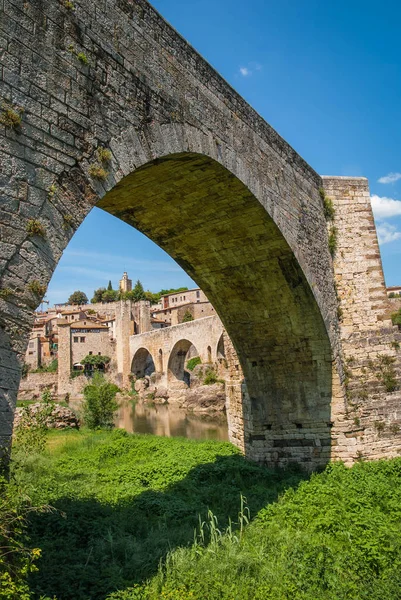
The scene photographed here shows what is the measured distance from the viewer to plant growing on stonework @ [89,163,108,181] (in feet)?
13.8

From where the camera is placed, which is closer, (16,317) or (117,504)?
(16,317)

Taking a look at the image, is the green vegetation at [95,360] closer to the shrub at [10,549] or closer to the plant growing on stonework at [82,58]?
the plant growing on stonework at [82,58]

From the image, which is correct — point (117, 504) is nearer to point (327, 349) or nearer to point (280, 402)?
point (280, 402)

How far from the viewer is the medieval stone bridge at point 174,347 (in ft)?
127

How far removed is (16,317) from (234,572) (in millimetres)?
3481

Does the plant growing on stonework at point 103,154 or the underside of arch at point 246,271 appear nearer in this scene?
the plant growing on stonework at point 103,154

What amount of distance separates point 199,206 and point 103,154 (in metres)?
3.37

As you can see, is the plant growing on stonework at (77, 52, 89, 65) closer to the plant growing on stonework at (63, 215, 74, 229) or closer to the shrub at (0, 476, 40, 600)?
the plant growing on stonework at (63, 215, 74, 229)

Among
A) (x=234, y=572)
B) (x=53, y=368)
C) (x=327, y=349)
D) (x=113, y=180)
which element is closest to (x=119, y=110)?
(x=113, y=180)

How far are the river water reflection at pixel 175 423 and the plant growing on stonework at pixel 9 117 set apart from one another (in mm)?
16979

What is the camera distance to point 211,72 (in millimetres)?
6664

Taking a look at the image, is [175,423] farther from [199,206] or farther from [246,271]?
[199,206]

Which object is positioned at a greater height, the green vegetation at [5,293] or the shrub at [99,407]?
the green vegetation at [5,293]

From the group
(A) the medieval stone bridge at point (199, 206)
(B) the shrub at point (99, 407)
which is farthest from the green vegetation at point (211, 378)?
(A) the medieval stone bridge at point (199, 206)
